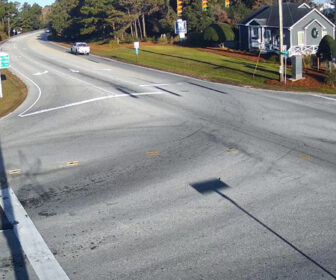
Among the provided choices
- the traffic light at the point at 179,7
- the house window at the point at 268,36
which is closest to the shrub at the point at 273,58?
the house window at the point at 268,36

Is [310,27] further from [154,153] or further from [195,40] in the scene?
[154,153]

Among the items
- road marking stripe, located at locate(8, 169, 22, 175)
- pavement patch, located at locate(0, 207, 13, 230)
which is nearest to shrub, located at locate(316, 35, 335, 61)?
road marking stripe, located at locate(8, 169, 22, 175)

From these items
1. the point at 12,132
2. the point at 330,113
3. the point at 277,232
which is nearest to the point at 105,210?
the point at 277,232

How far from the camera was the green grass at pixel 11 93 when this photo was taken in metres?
28.2

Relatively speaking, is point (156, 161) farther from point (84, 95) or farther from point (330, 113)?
point (84, 95)

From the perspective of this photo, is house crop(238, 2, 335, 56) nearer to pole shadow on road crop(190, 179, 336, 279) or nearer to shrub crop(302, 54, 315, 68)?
shrub crop(302, 54, 315, 68)

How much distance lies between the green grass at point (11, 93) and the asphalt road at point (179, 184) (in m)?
0.98

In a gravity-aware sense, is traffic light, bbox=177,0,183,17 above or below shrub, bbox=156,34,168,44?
above

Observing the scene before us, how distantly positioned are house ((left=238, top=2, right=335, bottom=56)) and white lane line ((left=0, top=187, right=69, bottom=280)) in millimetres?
41003

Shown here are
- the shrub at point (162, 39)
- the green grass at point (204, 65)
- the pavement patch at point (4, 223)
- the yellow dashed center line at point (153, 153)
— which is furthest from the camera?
the shrub at point (162, 39)

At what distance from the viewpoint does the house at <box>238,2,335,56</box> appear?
51.4 metres

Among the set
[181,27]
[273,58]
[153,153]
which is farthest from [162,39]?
[153,153]

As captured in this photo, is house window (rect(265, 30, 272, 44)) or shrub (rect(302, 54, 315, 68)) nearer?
shrub (rect(302, 54, 315, 68))

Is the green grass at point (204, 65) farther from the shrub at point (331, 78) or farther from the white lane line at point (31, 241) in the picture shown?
the white lane line at point (31, 241)
